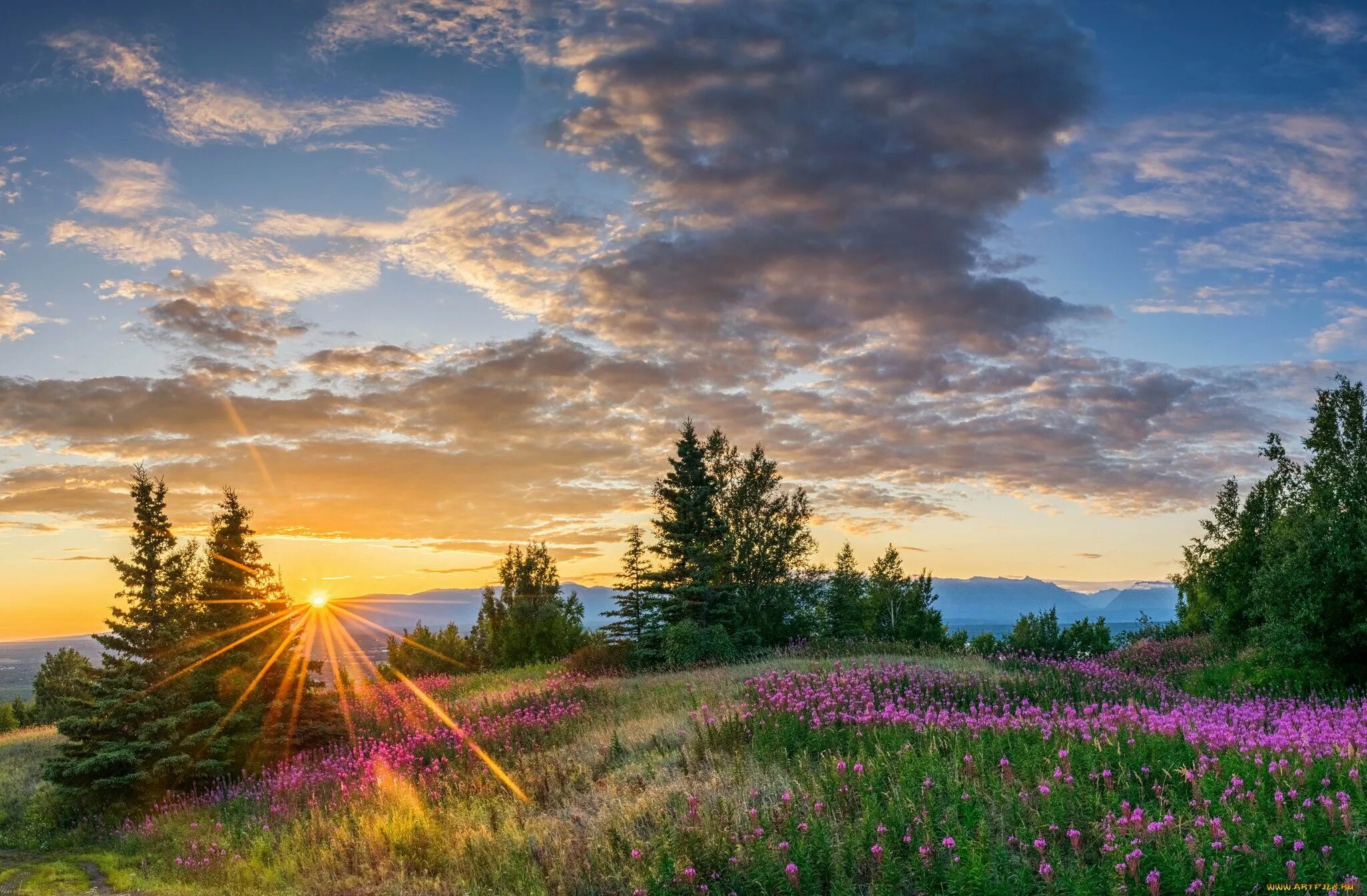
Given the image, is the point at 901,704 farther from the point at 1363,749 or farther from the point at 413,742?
the point at 413,742

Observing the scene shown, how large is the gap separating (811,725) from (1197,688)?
41.0ft

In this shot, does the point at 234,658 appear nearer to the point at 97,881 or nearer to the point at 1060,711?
the point at 97,881

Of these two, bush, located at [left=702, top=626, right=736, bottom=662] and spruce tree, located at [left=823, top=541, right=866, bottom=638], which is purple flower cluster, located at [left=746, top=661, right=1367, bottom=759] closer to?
bush, located at [left=702, top=626, right=736, bottom=662]

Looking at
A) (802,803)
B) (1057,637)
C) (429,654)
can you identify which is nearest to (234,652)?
(802,803)

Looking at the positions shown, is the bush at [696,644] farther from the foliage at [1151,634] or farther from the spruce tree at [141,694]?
the foliage at [1151,634]

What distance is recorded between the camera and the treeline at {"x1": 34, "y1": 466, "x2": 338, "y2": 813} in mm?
16562

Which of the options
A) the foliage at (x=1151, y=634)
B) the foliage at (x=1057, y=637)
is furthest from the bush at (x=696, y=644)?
the foliage at (x=1151, y=634)

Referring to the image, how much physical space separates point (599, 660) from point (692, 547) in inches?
211

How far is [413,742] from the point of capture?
1602 centimetres

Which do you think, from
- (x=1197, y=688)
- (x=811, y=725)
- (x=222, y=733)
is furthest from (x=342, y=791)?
(x=1197, y=688)

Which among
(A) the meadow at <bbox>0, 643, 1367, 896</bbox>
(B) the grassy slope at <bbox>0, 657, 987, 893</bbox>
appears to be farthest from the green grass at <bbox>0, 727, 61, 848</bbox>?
(B) the grassy slope at <bbox>0, 657, 987, 893</bbox>

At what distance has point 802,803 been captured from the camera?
8109 mm

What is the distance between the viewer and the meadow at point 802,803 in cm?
638

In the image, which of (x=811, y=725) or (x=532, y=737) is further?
(x=532, y=737)
